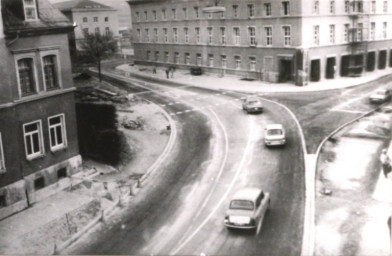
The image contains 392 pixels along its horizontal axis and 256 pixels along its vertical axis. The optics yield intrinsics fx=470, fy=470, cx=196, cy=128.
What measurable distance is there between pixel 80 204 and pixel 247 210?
29.6 ft

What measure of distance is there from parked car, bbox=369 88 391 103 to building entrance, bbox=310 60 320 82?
44.5ft

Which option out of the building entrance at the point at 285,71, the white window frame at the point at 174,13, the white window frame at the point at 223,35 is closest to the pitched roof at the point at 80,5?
the building entrance at the point at 285,71

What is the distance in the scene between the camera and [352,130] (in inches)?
1291

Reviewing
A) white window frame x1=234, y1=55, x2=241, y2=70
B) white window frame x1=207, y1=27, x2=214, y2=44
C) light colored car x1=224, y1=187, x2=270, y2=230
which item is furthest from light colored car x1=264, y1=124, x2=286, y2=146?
white window frame x1=207, y1=27, x2=214, y2=44

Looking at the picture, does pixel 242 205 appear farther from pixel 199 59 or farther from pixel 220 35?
pixel 199 59

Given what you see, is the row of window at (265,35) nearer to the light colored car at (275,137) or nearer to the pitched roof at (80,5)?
the light colored car at (275,137)

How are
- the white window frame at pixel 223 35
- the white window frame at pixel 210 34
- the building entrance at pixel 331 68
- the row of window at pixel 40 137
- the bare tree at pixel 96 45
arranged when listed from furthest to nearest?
the white window frame at pixel 210 34 → the white window frame at pixel 223 35 → the bare tree at pixel 96 45 → the building entrance at pixel 331 68 → the row of window at pixel 40 137

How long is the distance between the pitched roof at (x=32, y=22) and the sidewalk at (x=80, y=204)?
28.2 ft

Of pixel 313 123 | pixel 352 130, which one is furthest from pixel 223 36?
pixel 352 130

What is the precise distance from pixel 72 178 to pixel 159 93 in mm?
27380

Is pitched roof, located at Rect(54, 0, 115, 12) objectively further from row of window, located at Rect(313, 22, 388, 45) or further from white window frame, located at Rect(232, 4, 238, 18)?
A: white window frame, located at Rect(232, 4, 238, 18)

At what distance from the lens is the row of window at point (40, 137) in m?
24.5

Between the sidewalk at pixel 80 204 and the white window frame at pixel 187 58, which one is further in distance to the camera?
the white window frame at pixel 187 58

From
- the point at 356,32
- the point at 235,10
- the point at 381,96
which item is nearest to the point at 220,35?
the point at 235,10
